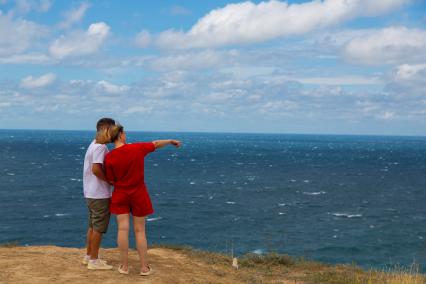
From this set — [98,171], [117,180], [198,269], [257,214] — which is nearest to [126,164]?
[117,180]

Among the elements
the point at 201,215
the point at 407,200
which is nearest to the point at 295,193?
the point at 407,200

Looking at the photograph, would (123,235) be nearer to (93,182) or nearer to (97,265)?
(97,265)

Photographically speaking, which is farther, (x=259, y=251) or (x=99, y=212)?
(x=259, y=251)

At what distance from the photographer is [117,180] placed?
761cm

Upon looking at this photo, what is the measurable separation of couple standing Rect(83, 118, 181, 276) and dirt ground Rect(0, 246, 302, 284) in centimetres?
60

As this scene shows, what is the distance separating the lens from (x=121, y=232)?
7805mm

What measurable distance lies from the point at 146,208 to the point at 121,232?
1.97 ft

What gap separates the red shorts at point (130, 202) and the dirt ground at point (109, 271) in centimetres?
115

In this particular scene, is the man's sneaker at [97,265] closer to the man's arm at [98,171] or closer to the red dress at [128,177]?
the red dress at [128,177]

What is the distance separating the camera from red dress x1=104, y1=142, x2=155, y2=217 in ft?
24.6

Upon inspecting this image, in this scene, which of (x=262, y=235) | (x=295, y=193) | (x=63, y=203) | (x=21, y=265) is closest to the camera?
(x=21, y=265)

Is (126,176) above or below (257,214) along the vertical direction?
above

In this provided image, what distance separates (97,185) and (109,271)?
160 centimetres

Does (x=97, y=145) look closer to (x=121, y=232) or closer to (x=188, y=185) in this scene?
(x=121, y=232)
